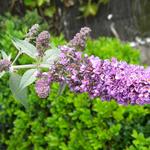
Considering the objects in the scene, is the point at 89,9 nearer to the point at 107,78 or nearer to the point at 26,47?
the point at 26,47

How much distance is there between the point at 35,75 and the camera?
5.82 ft

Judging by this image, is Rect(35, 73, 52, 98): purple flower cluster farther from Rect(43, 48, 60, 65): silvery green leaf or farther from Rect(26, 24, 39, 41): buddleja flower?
Rect(26, 24, 39, 41): buddleja flower

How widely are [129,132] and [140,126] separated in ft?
0.23

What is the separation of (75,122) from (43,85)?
5.43 feet

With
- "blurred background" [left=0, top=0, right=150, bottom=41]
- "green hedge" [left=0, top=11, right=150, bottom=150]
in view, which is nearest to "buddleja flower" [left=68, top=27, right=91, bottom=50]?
"green hedge" [left=0, top=11, right=150, bottom=150]

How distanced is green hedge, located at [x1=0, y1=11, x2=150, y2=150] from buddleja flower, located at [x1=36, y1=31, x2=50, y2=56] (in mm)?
1148

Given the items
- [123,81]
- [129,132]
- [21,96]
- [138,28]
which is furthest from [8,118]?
[138,28]

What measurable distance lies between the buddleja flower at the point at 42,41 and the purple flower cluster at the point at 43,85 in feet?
0.35

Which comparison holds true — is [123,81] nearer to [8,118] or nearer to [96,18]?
[8,118]

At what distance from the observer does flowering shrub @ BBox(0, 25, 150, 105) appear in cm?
155

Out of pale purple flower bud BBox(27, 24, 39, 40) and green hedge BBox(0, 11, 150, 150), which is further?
green hedge BBox(0, 11, 150, 150)

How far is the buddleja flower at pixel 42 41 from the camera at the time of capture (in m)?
1.72

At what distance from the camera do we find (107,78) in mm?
1562

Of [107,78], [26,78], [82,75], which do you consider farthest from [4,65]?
[107,78]
